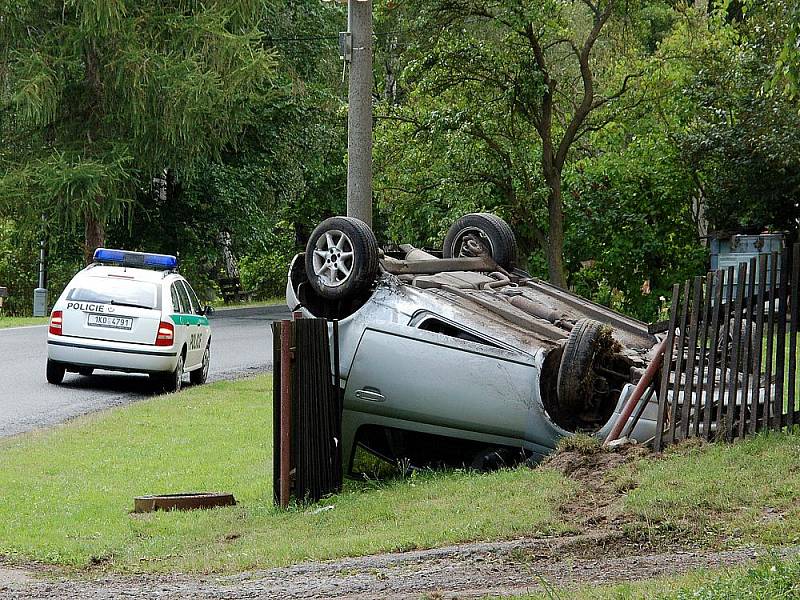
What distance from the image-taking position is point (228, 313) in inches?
1419

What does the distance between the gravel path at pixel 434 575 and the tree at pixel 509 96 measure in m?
15.3

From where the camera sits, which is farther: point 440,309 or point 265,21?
point 265,21

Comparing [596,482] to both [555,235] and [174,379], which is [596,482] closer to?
[174,379]

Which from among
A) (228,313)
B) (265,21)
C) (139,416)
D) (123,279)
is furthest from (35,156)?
(139,416)

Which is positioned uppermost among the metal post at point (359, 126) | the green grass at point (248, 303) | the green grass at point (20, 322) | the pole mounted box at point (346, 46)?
the pole mounted box at point (346, 46)

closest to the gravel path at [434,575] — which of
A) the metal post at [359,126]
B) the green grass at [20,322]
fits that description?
the metal post at [359,126]

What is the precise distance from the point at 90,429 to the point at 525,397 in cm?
609

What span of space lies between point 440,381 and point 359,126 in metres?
5.79

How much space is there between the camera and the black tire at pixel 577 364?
9188 millimetres

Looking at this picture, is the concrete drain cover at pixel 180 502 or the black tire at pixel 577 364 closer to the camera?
Answer: the black tire at pixel 577 364

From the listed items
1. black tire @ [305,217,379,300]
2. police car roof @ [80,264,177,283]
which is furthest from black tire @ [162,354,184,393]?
black tire @ [305,217,379,300]

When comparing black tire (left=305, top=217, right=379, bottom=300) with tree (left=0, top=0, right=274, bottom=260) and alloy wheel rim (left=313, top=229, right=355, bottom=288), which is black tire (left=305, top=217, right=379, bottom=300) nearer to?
alloy wheel rim (left=313, top=229, right=355, bottom=288)

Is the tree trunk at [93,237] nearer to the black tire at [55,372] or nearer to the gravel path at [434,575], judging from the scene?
the black tire at [55,372]

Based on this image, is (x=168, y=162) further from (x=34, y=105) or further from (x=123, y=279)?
(x=123, y=279)
